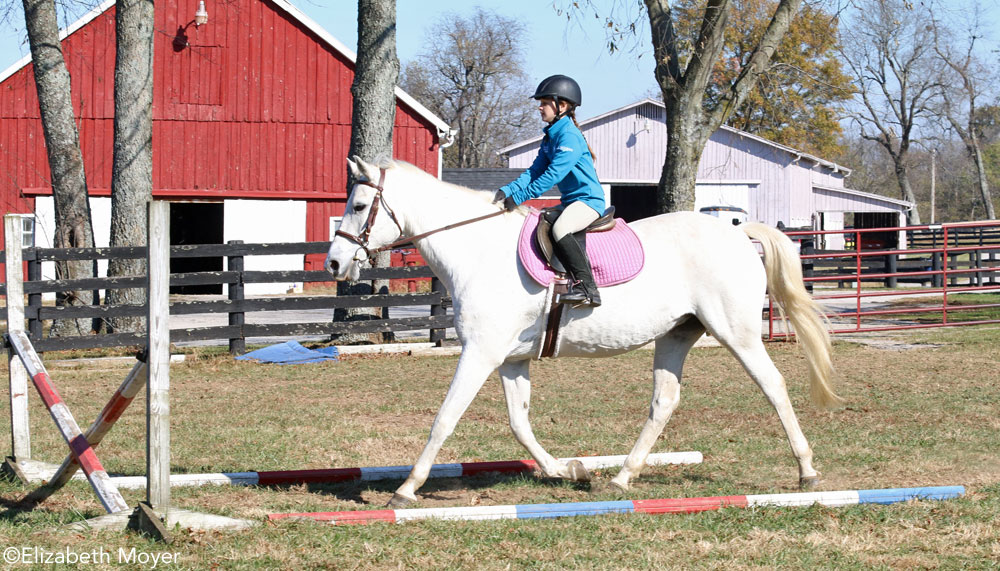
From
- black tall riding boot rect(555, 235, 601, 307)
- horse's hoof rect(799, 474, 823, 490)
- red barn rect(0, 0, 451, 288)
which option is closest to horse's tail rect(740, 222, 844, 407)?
horse's hoof rect(799, 474, 823, 490)

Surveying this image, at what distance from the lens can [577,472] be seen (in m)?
6.77

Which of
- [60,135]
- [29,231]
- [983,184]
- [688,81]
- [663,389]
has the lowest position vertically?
[663,389]

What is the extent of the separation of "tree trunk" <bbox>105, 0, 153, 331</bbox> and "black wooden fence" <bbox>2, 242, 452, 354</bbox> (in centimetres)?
151

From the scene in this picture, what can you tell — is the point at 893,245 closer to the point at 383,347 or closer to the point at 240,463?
the point at 383,347

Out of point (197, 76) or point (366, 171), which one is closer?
point (366, 171)

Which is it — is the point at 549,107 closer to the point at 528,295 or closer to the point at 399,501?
the point at 528,295

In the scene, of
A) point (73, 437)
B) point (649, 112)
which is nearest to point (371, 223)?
point (73, 437)

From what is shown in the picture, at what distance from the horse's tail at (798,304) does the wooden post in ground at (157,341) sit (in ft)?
13.7

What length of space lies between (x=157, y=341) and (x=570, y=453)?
3974 mm

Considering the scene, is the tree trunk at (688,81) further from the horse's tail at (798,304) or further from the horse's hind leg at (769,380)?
the horse's hind leg at (769,380)

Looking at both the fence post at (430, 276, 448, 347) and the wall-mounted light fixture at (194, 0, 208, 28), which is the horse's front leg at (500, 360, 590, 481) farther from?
the wall-mounted light fixture at (194, 0, 208, 28)

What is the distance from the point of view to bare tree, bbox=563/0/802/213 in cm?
1623

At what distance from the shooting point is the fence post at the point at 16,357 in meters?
6.92

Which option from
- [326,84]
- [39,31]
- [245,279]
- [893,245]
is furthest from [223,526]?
[893,245]
